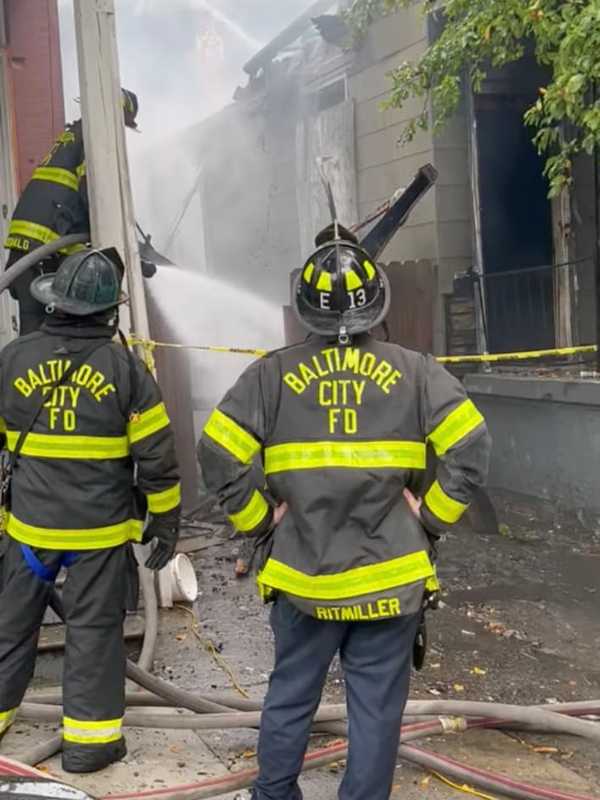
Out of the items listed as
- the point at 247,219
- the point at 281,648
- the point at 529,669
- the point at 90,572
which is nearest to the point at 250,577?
the point at 529,669

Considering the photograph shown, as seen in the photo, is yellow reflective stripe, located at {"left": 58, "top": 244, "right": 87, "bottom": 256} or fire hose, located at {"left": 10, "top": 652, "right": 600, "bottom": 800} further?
yellow reflective stripe, located at {"left": 58, "top": 244, "right": 87, "bottom": 256}

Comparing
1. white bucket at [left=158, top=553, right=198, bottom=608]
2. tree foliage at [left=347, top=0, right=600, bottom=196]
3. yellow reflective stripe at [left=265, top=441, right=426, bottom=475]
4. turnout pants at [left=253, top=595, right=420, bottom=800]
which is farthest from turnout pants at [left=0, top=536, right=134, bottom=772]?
tree foliage at [left=347, top=0, right=600, bottom=196]

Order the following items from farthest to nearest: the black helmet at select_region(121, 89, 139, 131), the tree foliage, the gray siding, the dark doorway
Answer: the dark doorway, the gray siding, the tree foliage, the black helmet at select_region(121, 89, 139, 131)

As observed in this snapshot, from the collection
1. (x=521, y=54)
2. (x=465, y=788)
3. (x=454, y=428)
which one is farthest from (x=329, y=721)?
(x=521, y=54)

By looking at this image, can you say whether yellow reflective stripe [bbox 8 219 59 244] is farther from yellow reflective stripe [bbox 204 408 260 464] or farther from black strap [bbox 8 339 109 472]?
yellow reflective stripe [bbox 204 408 260 464]

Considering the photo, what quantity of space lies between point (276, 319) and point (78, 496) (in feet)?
24.2

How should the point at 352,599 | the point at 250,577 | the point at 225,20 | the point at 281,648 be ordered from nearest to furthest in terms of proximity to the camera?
the point at 352,599, the point at 281,648, the point at 250,577, the point at 225,20

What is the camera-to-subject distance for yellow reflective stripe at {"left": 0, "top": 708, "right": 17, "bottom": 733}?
335 centimetres

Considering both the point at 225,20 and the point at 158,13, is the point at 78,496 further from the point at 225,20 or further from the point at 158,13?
the point at 225,20

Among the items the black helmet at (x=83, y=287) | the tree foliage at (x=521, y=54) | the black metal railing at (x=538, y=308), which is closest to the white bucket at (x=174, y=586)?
the black helmet at (x=83, y=287)

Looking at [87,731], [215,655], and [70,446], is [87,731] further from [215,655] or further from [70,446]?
[215,655]

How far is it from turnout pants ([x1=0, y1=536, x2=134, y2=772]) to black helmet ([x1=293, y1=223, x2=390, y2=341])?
1183mm

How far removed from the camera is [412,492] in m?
2.89

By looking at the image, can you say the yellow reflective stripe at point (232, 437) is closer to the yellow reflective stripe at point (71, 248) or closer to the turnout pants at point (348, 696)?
the turnout pants at point (348, 696)
